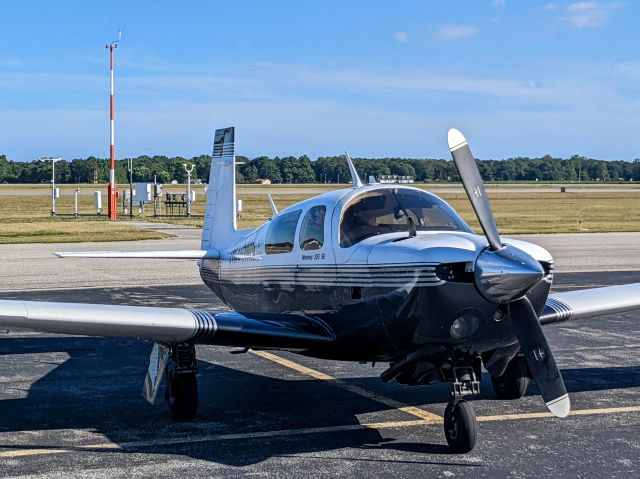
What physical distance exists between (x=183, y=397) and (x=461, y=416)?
8.37 feet

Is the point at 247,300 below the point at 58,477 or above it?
above

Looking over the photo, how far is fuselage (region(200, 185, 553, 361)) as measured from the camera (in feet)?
22.4

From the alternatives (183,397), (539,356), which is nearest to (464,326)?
(539,356)

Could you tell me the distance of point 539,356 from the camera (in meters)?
6.89

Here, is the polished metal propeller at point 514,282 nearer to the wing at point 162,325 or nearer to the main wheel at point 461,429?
the main wheel at point 461,429

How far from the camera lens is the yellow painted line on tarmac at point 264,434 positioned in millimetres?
Result: 7168

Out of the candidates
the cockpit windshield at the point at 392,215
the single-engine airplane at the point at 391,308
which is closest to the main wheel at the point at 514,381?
the single-engine airplane at the point at 391,308

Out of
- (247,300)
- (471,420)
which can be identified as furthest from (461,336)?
(247,300)

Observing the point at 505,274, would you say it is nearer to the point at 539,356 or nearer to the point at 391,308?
the point at 539,356

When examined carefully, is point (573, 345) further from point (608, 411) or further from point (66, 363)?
point (66, 363)

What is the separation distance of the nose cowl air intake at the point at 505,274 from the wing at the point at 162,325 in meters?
1.90

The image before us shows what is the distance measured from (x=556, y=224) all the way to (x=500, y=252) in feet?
129

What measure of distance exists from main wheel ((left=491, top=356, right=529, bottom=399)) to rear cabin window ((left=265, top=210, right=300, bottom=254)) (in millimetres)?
2470

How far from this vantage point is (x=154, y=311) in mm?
7746
